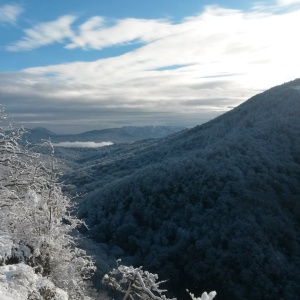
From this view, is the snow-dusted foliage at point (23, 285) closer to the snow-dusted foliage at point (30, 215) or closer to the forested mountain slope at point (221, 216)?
the snow-dusted foliage at point (30, 215)

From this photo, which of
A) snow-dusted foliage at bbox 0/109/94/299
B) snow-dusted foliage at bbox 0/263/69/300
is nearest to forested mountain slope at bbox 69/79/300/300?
snow-dusted foliage at bbox 0/109/94/299

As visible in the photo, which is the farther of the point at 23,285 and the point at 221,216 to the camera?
the point at 221,216

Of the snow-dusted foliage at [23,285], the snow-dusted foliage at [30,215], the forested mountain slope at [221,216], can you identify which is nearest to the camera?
the snow-dusted foliage at [23,285]

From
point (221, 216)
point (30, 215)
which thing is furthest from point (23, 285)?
point (221, 216)

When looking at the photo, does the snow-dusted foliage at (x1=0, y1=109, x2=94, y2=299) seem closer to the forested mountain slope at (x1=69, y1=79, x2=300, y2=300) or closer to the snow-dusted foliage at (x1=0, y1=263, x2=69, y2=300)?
the snow-dusted foliage at (x1=0, y1=263, x2=69, y2=300)

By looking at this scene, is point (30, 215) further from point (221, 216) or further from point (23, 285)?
point (221, 216)

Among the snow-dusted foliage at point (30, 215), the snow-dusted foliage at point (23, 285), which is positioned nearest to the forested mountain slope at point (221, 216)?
the snow-dusted foliage at point (30, 215)

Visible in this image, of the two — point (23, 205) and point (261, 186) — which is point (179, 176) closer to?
point (261, 186)
